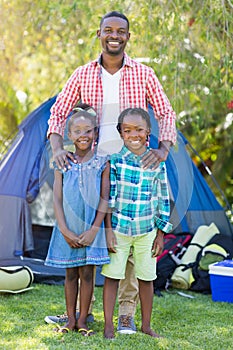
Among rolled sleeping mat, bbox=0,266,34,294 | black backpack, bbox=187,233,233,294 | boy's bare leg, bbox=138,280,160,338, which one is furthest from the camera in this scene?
black backpack, bbox=187,233,233,294

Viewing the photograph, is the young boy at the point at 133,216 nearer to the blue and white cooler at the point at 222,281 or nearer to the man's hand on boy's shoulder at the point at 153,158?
the man's hand on boy's shoulder at the point at 153,158

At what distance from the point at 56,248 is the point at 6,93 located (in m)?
4.24

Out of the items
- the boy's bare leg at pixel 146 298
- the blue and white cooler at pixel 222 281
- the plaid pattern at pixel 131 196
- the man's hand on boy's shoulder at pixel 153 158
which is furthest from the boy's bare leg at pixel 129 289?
the blue and white cooler at pixel 222 281

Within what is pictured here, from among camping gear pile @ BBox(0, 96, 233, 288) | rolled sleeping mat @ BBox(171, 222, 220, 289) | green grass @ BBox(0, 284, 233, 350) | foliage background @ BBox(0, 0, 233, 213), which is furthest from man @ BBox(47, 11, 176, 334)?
rolled sleeping mat @ BBox(171, 222, 220, 289)

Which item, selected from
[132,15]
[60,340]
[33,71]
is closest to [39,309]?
[60,340]

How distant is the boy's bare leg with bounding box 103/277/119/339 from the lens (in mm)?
3053

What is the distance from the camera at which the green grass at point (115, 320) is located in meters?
3.00

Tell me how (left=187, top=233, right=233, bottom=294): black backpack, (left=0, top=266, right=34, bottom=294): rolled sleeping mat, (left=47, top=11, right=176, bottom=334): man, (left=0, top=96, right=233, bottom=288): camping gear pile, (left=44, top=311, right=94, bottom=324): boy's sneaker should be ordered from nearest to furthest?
(left=47, top=11, right=176, bottom=334): man → (left=44, top=311, right=94, bottom=324): boy's sneaker → (left=0, top=266, right=34, bottom=294): rolled sleeping mat → (left=187, top=233, right=233, bottom=294): black backpack → (left=0, top=96, right=233, bottom=288): camping gear pile

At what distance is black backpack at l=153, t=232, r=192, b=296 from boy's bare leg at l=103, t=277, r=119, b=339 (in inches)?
48.0

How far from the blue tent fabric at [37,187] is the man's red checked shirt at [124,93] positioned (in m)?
1.08

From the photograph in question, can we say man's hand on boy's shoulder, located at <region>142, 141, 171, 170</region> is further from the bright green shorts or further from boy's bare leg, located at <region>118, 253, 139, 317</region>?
boy's bare leg, located at <region>118, 253, 139, 317</region>

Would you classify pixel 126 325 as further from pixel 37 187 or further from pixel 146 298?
pixel 37 187

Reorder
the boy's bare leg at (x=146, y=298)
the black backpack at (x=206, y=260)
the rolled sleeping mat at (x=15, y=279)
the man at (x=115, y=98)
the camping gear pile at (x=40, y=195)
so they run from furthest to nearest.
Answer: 1. the camping gear pile at (x=40, y=195)
2. the black backpack at (x=206, y=260)
3. the rolled sleeping mat at (x=15, y=279)
4. the man at (x=115, y=98)
5. the boy's bare leg at (x=146, y=298)

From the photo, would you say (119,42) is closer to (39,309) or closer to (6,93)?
(39,309)
